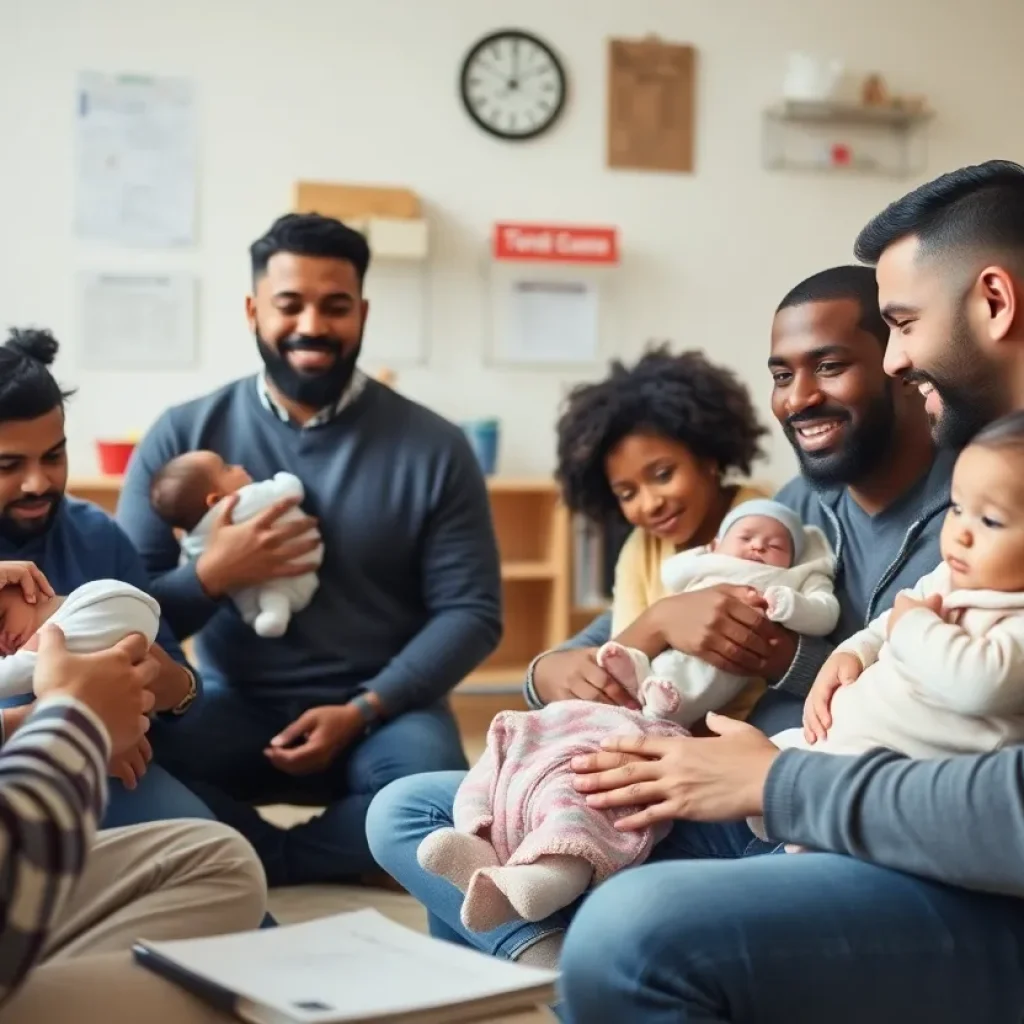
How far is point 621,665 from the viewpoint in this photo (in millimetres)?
1829

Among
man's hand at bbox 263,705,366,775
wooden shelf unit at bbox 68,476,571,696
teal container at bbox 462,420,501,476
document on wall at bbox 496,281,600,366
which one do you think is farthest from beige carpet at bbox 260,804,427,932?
document on wall at bbox 496,281,600,366

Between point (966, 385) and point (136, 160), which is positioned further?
point (136, 160)

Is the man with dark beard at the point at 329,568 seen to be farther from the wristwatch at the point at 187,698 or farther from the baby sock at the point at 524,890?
the baby sock at the point at 524,890

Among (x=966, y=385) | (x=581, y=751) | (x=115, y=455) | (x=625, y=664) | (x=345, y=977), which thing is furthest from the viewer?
(x=115, y=455)

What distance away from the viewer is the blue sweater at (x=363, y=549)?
254 cm

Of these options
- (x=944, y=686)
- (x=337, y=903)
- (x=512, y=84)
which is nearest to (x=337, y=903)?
(x=337, y=903)

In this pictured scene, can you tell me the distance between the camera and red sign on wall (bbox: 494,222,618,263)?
14.8 feet

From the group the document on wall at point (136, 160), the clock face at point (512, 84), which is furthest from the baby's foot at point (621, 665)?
the clock face at point (512, 84)

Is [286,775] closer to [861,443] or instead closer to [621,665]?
[621,665]

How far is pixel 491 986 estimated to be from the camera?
42.1 inches

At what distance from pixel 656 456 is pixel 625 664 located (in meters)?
0.47

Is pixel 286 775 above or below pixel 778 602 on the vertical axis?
below

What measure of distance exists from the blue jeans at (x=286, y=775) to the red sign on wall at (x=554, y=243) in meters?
2.32

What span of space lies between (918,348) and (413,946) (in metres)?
0.84
